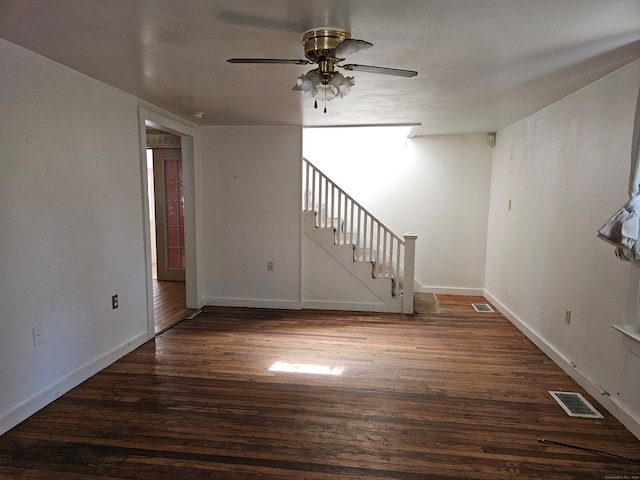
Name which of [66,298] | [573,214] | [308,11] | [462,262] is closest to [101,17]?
[308,11]

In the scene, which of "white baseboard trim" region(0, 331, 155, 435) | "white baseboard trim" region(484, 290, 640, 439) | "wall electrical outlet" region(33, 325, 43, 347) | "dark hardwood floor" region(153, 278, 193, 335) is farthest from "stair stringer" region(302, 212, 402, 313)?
"wall electrical outlet" region(33, 325, 43, 347)

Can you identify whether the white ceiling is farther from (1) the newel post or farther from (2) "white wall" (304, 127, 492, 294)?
(2) "white wall" (304, 127, 492, 294)

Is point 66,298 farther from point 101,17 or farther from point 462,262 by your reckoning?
point 462,262

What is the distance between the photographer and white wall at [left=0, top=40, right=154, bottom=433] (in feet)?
7.27

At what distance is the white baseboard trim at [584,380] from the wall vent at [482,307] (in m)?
0.43

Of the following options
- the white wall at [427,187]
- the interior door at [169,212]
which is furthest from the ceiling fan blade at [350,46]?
the interior door at [169,212]

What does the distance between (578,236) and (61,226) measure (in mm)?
3900

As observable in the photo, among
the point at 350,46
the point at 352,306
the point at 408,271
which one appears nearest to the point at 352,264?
the point at 352,306

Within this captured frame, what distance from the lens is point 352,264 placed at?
4.70m

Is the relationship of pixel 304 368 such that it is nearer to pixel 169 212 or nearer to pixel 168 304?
pixel 168 304

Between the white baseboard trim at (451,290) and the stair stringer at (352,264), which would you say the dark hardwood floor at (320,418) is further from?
the white baseboard trim at (451,290)

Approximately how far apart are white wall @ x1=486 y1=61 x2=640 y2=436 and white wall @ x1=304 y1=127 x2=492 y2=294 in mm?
1006

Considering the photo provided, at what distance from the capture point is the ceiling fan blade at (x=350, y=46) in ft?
5.30

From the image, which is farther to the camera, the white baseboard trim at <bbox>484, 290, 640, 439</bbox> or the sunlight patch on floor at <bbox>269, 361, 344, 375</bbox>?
the sunlight patch on floor at <bbox>269, 361, 344, 375</bbox>
